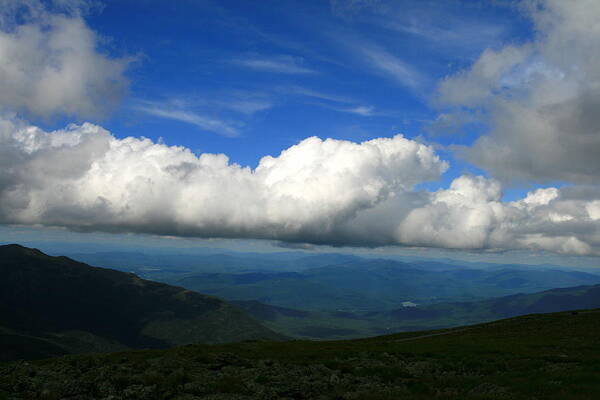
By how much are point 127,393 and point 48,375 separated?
10160mm

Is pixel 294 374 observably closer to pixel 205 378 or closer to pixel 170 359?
pixel 205 378

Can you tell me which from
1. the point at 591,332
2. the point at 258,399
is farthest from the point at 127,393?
the point at 591,332

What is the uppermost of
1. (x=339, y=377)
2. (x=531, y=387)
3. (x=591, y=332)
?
(x=531, y=387)

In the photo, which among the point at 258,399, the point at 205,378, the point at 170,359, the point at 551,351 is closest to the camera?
the point at 258,399

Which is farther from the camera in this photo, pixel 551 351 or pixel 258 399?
pixel 551 351

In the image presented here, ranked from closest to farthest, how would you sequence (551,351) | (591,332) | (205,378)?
(205,378) < (551,351) < (591,332)

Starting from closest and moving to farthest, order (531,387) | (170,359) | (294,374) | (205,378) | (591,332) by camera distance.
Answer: (531,387) → (205,378) → (294,374) → (170,359) → (591,332)

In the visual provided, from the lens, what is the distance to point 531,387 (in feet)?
68.7

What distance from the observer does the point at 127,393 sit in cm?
2119

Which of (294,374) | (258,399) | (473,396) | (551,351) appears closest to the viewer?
(473,396)

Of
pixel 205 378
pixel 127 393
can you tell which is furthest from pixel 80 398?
pixel 205 378

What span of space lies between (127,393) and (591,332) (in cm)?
5946

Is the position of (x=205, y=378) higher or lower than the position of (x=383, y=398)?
lower

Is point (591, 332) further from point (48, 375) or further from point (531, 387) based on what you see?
point (48, 375)
